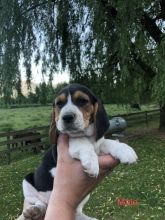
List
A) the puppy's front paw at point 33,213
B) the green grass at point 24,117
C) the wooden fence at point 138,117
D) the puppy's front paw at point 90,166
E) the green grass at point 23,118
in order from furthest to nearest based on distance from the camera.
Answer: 1. the green grass at point 23,118
2. the green grass at point 24,117
3. the wooden fence at point 138,117
4. the puppy's front paw at point 33,213
5. the puppy's front paw at point 90,166

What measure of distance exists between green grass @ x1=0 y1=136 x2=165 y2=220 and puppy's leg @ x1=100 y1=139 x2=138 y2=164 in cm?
445

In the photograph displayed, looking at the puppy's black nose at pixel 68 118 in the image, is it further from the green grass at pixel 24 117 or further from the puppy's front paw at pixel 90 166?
the green grass at pixel 24 117

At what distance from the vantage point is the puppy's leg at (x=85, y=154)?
10.1 ft

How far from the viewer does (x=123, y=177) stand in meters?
11.2

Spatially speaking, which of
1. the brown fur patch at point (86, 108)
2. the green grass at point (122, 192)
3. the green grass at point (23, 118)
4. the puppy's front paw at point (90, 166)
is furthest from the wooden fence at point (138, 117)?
the puppy's front paw at point (90, 166)

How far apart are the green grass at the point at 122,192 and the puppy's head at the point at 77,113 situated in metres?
4.54

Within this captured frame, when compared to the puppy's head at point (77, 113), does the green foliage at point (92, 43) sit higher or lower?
higher

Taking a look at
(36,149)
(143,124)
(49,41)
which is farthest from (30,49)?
(143,124)

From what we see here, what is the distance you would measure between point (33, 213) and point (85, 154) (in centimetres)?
80

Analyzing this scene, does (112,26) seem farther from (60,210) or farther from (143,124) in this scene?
(60,210)

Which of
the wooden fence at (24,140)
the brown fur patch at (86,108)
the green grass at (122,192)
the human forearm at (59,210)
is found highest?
the brown fur patch at (86,108)

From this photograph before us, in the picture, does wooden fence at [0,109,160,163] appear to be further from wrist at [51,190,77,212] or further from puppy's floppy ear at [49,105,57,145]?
wrist at [51,190,77,212]

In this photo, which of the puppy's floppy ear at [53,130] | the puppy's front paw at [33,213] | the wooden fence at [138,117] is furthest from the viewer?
the wooden fence at [138,117]

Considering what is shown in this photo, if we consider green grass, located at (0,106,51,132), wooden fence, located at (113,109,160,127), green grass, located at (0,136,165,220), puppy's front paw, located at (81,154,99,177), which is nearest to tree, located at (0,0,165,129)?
wooden fence, located at (113,109,160,127)
